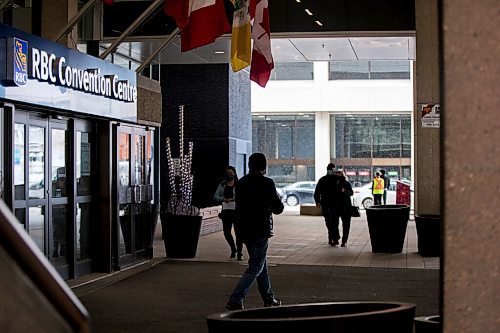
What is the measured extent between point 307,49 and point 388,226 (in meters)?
6.85

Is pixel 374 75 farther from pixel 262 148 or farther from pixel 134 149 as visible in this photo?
pixel 134 149

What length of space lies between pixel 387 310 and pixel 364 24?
15.1 meters

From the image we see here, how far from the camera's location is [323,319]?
15.3 feet

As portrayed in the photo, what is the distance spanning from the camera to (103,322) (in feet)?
33.0

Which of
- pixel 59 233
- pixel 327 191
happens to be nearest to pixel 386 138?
pixel 327 191

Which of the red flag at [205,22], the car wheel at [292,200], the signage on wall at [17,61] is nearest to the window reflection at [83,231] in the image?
the red flag at [205,22]

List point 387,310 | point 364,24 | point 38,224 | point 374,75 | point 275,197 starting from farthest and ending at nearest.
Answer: point 374,75
point 364,24
point 38,224
point 275,197
point 387,310

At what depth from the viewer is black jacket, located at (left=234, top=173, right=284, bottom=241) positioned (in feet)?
35.1

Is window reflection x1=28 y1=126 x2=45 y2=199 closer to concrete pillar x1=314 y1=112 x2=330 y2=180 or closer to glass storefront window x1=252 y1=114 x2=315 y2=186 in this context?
concrete pillar x1=314 y1=112 x2=330 y2=180

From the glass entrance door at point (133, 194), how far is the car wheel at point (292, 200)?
28623 millimetres

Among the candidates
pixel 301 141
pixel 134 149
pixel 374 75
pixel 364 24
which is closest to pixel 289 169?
pixel 301 141

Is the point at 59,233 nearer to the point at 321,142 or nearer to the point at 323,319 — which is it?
the point at 323,319

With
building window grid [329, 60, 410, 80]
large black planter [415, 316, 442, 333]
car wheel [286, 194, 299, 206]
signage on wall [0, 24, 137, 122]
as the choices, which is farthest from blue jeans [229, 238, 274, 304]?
building window grid [329, 60, 410, 80]

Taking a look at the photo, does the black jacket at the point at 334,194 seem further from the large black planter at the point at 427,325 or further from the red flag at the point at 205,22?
the large black planter at the point at 427,325
